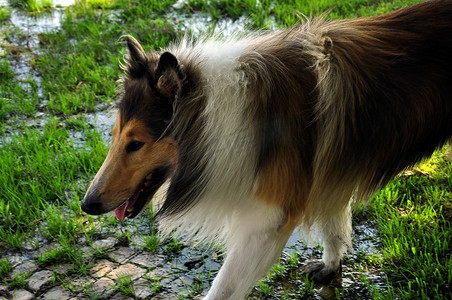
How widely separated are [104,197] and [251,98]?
874mm

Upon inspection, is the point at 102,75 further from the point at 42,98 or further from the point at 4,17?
the point at 4,17

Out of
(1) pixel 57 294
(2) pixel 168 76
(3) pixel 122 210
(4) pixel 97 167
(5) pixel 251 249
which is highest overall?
(2) pixel 168 76

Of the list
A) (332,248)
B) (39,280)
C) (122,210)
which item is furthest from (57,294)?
(332,248)

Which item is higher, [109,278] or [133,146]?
[133,146]

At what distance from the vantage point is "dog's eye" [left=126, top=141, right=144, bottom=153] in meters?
2.47

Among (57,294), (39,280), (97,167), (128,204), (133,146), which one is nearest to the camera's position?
(133,146)

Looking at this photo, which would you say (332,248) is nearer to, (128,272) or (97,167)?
(128,272)

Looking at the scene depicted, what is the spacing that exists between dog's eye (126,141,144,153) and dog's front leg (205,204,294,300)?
1.95ft

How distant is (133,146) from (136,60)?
1.42 feet

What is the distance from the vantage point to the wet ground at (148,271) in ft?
10.0

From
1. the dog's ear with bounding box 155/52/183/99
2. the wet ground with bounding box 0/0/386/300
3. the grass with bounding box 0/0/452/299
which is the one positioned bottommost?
the wet ground with bounding box 0/0/386/300

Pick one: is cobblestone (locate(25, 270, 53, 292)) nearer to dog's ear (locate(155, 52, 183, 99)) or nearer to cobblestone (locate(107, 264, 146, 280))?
cobblestone (locate(107, 264, 146, 280))

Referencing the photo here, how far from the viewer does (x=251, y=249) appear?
2.43 meters

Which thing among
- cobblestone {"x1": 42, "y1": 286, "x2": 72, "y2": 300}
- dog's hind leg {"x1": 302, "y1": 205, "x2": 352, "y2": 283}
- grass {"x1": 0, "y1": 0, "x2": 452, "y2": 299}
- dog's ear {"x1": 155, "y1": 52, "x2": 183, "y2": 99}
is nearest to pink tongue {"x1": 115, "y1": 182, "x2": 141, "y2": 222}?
dog's ear {"x1": 155, "y1": 52, "x2": 183, "y2": 99}
